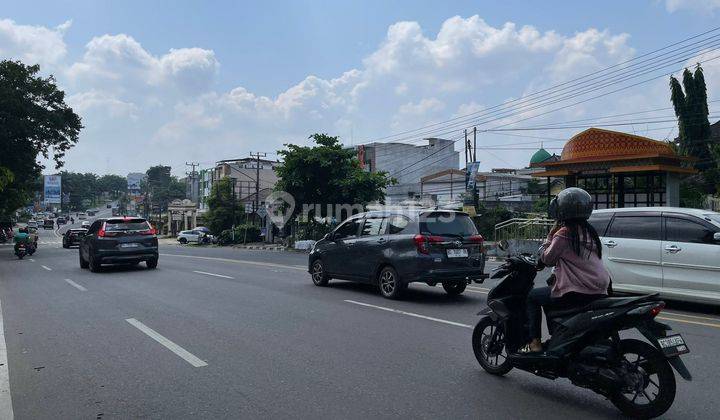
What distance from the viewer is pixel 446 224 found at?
10164 millimetres

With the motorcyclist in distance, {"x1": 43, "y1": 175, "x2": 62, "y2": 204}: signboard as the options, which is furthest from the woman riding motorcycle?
{"x1": 43, "y1": 175, "x2": 62, "y2": 204}: signboard

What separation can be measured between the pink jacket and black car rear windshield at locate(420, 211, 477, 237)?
514 centimetres

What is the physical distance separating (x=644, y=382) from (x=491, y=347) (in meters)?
1.54

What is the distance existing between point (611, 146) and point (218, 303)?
63.1 ft

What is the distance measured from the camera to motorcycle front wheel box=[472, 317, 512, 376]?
17.9ft

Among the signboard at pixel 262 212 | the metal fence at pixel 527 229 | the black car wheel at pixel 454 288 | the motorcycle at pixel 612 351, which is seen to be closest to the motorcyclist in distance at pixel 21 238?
the signboard at pixel 262 212

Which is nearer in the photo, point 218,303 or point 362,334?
point 362,334

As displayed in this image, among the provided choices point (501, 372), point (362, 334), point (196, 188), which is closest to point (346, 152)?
point (362, 334)

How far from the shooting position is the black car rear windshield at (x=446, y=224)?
32.8 ft

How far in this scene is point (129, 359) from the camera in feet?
20.6

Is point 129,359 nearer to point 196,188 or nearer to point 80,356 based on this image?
point 80,356

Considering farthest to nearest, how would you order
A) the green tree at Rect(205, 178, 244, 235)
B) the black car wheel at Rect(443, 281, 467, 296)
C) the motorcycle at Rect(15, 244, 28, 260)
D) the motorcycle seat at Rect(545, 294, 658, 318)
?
the green tree at Rect(205, 178, 244, 235) < the motorcycle at Rect(15, 244, 28, 260) < the black car wheel at Rect(443, 281, 467, 296) < the motorcycle seat at Rect(545, 294, 658, 318)

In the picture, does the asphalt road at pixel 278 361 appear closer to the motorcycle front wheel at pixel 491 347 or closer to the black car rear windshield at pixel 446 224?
the motorcycle front wheel at pixel 491 347

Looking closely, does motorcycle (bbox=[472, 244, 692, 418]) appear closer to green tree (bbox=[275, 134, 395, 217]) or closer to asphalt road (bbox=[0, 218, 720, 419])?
asphalt road (bbox=[0, 218, 720, 419])
